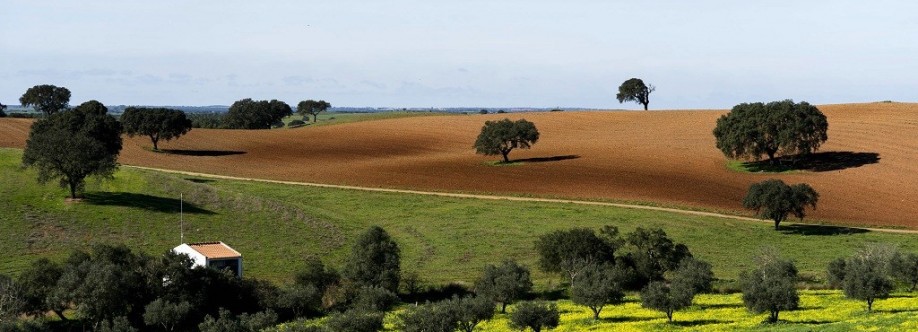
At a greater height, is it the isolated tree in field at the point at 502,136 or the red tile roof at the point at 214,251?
the isolated tree in field at the point at 502,136

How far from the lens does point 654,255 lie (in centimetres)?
7850

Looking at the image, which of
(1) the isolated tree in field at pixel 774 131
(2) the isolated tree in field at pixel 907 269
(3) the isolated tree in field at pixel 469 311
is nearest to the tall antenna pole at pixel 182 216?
(3) the isolated tree in field at pixel 469 311

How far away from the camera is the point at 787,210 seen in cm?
9875

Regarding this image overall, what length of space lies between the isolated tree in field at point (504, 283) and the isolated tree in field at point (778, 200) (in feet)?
122

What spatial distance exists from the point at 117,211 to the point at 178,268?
117 ft

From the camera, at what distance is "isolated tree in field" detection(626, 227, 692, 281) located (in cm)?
7769

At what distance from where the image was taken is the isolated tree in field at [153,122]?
154 meters

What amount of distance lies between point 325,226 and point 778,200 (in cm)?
4546

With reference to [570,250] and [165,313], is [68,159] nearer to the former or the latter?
[165,313]

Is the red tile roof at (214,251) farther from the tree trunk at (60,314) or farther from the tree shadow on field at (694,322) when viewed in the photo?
the tree shadow on field at (694,322)

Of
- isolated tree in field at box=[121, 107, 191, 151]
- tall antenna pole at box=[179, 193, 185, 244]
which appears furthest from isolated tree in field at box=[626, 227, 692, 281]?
isolated tree in field at box=[121, 107, 191, 151]

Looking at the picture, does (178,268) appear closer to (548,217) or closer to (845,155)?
(548,217)

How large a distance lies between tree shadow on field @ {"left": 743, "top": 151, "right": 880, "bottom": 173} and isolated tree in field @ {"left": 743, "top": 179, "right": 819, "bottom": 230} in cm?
3434

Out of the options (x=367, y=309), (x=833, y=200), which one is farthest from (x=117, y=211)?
(x=833, y=200)
